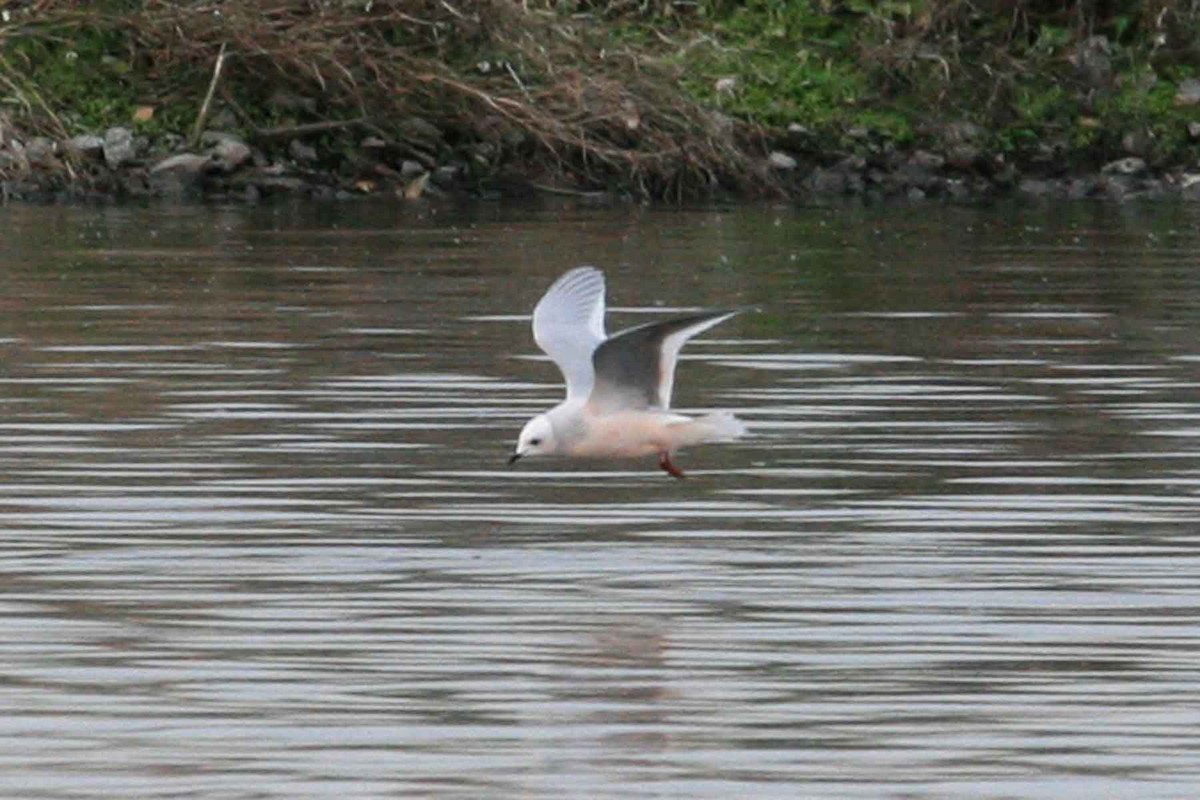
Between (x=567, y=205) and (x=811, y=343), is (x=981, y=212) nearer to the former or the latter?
(x=567, y=205)

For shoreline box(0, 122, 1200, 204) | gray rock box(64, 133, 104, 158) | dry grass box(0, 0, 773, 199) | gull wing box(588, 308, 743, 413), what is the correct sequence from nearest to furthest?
gull wing box(588, 308, 743, 413)
shoreline box(0, 122, 1200, 204)
dry grass box(0, 0, 773, 199)
gray rock box(64, 133, 104, 158)

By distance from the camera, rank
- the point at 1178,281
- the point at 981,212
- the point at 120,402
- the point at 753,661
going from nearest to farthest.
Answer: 1. the point at 753,661
2. the point at 120,402
3. the point at 1178,281
4. the point at 981,212

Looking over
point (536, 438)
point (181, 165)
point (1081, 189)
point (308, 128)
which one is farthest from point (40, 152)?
point (536, 438)

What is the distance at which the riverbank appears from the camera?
26094mm

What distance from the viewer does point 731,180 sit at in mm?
26578

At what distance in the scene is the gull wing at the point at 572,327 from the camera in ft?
35.5

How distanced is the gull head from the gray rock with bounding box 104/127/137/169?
638 inches

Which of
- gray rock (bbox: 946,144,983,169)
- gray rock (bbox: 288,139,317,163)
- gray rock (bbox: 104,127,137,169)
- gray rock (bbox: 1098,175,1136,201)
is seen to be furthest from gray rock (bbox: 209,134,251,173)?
gray rock (bbox: 1098,175,1136,201)

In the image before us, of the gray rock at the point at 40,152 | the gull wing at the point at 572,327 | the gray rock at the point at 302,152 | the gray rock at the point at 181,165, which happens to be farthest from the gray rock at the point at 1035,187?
the gull wing at the point at 572,327

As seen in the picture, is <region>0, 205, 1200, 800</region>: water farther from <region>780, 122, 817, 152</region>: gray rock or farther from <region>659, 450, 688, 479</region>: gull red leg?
<region>780, 122, 817, 152</region>: gray rock

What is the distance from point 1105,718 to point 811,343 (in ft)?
27.8

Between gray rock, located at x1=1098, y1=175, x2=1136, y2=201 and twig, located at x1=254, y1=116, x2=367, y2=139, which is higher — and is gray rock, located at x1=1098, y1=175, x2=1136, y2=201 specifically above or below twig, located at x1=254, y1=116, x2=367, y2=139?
below

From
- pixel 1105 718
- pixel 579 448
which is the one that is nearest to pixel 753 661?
pixel 1105 718

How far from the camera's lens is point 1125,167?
2778 centimetres
